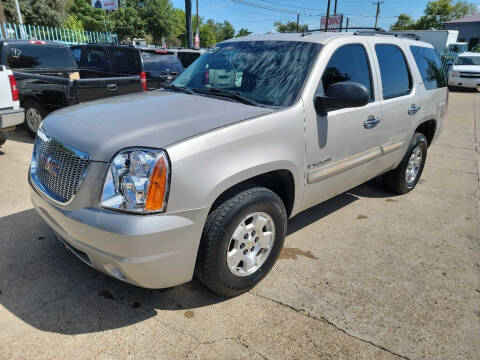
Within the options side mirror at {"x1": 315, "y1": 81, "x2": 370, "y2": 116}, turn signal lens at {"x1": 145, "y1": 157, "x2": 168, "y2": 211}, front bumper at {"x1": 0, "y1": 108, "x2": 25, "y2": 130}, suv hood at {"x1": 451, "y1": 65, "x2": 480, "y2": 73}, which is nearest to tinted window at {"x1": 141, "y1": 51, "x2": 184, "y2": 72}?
front bumper at {"x1": 0, "y1": 108, "x2": 25, "y2": 130}

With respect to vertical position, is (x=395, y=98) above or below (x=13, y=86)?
above

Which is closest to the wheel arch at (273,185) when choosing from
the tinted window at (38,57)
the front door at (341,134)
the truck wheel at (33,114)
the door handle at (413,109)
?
the front door at (341,134)

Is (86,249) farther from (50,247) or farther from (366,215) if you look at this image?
(366,215)

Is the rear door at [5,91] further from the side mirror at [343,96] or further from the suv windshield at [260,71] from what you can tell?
the side mirror at [343,96]

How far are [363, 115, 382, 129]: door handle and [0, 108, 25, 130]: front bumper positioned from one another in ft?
16.5

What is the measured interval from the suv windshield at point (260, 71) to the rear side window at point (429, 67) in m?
2.05

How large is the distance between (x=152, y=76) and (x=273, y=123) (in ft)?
18.4

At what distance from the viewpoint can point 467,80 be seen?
1789 cm

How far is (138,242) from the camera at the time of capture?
6.64 feet

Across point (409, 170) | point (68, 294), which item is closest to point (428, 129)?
point (409, 170)

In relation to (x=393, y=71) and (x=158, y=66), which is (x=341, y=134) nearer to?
(x=393, y=71)

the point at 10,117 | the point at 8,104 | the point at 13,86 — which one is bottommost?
the point at 10,117

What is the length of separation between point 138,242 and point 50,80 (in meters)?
5.11

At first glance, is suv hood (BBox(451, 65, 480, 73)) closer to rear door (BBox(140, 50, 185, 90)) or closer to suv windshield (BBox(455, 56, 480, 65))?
suv windshield (BBox(455, 56, 480, 65))
